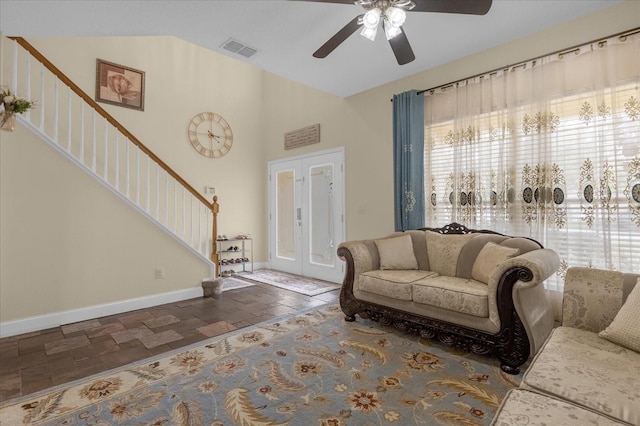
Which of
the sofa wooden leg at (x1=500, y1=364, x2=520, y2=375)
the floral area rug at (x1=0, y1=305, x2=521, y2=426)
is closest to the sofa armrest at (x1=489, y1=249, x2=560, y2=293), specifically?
the sofa wooden leg at (x1=500, y1=364, x2=520, y2=375)

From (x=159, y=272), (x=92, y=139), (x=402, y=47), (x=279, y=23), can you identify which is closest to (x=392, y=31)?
(x=402, y=47)

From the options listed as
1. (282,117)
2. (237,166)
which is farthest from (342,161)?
(237,166)

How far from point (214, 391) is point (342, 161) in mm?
3692

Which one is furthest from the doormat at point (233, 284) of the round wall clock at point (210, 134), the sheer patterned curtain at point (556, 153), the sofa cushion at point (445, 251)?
the sheer patterned curtain at point (556, 153)

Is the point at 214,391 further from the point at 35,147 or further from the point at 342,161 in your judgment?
the point at 342,161

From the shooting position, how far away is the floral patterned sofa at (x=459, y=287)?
7.58 feet

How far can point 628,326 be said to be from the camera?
63.1 inches

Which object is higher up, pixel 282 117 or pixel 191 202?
pixel 282 117

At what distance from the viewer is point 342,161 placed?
498 centimetres

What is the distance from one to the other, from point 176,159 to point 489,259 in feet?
16.0

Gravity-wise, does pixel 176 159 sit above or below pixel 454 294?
above

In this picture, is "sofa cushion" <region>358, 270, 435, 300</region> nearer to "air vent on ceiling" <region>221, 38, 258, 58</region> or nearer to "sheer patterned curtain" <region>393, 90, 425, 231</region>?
"sheer patterned curtain" <region>393, 90, 425, 231</region>

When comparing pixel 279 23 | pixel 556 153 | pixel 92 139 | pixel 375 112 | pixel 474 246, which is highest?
pixel 279 23

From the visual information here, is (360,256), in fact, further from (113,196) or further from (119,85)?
(119,85)
